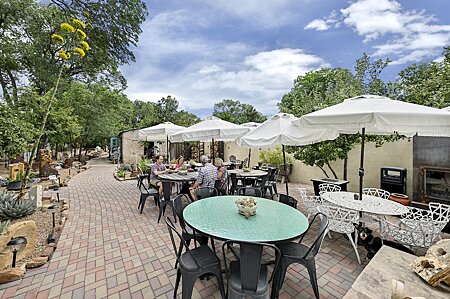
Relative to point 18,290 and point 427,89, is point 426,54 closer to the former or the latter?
point 427,89

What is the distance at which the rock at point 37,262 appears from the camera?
2767mm

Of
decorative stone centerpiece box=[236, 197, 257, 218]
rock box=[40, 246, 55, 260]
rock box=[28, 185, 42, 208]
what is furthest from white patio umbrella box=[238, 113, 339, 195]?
rock box=[28, 185, 42, 208]

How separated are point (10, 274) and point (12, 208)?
2.11 meters

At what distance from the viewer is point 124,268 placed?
280 centimetres

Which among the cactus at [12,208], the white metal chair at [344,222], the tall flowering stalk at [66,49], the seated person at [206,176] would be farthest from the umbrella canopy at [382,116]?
the cactus at [12,208]

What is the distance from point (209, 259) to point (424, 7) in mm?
10063

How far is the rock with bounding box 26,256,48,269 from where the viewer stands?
277 centimetres

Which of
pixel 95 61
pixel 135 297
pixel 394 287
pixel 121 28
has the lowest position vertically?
pixel 135 297

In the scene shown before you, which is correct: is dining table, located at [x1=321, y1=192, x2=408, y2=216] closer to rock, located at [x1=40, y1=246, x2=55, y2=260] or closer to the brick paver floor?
the brick paver floor

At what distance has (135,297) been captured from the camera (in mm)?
2268

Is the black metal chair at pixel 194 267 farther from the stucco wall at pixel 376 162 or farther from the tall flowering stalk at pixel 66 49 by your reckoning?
the stucco wall at pixel 376 162

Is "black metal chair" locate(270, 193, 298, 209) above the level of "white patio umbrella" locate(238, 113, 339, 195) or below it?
below

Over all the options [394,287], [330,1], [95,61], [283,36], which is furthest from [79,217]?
[283,36]

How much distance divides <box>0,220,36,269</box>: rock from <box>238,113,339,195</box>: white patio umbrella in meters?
4.24
